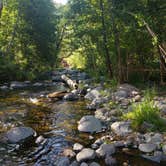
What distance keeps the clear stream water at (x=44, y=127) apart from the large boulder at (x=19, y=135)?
0.80 ft

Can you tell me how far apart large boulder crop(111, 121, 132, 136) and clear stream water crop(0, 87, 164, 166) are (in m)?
0.82

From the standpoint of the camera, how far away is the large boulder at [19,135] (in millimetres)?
7023

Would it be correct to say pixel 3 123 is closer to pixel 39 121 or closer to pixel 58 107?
pixel 39 121

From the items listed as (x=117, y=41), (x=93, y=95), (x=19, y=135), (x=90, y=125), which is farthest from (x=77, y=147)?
(x=117, y=41)

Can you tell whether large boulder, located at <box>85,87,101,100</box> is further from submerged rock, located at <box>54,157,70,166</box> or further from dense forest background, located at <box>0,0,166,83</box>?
submerged rock, located at <box>54,157,70,166</box>

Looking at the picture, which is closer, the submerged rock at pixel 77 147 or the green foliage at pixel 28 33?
the submerged rock at pixel 77 147

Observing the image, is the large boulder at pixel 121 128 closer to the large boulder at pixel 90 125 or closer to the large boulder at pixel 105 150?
the large boulder at pixel 90 125

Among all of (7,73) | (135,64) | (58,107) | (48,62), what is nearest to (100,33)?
(135,64)

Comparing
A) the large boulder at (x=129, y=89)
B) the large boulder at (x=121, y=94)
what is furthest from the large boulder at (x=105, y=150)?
the large boulder at (x=129, y=89)

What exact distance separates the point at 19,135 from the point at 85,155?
2.12 meters

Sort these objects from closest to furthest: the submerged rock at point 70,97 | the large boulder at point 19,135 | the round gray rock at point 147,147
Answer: the round gray rock at point 147,147
the large boulder at point 19,135
the submerged rock at point 70,97

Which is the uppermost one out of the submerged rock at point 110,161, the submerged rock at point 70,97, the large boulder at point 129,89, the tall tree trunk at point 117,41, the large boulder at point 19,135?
the tall tree trunk at point 117,41

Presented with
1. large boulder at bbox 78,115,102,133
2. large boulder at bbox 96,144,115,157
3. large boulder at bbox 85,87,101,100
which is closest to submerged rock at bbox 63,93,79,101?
large boulder at bbox 85,87,101,100

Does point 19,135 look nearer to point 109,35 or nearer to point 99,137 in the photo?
point 99,137
